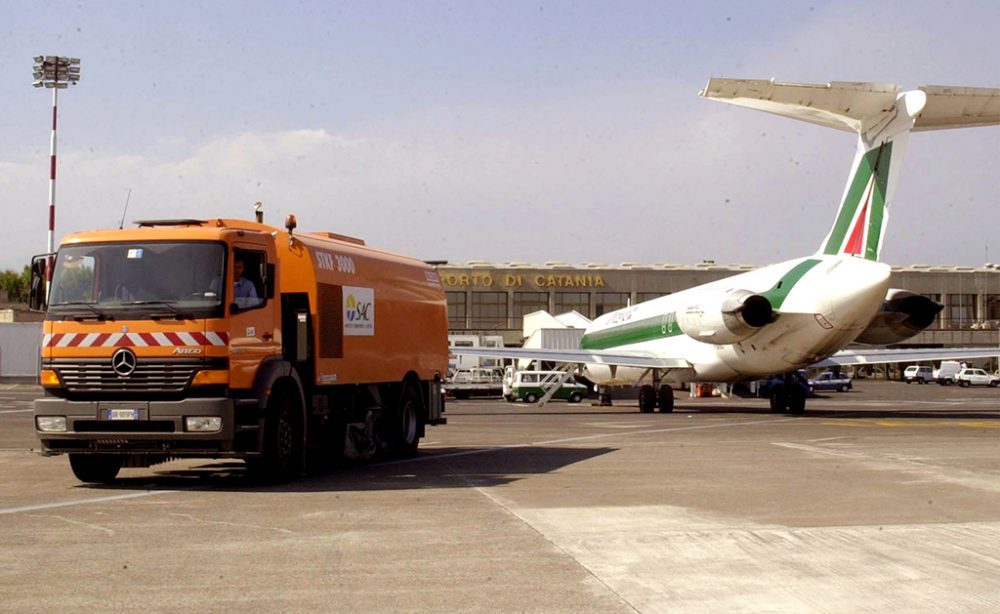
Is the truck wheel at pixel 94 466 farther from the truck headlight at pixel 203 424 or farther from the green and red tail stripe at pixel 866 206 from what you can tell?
the green and red tail stripe at pixel 866 206

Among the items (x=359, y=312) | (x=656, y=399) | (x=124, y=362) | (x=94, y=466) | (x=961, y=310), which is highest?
(x=961, y=310)

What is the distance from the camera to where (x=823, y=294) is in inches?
1235

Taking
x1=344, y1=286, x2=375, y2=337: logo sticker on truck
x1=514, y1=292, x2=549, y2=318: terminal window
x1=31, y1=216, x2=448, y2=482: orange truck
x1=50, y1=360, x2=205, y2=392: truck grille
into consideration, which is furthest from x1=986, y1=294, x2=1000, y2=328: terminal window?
x1=50, y1=360, x2=205, y2=392: truck grille

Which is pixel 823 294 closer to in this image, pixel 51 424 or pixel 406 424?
pixel 406 424

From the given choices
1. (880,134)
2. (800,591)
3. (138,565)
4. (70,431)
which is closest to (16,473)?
(70,431)

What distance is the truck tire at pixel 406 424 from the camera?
64.8 feet

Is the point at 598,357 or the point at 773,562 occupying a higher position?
the point at 598,357

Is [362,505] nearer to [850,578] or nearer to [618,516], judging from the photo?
[618,516]

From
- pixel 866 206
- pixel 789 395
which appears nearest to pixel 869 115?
pixel 866 206

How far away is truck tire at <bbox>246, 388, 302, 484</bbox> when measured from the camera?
15008mm

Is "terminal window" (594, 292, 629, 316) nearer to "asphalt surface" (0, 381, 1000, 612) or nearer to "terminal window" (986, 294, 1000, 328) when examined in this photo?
"terminal window" (986, 294, 1000, 328)

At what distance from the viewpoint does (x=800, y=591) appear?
8.07 metres

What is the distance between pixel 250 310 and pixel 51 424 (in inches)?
110

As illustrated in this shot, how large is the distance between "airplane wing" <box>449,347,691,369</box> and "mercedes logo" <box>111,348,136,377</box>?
81.9 feet
